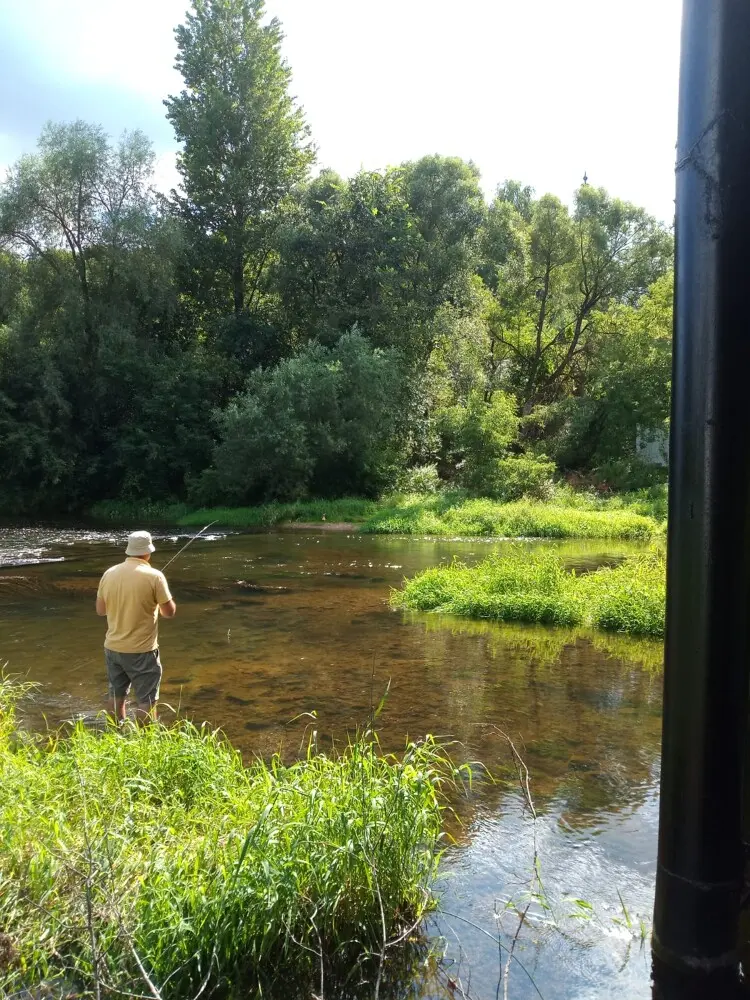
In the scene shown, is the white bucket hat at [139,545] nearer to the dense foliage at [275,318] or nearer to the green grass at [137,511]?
the dense foliage at [275,318]

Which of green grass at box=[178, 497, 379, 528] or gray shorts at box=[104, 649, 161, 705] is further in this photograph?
green grass at box=[178, 497, 379, 528]

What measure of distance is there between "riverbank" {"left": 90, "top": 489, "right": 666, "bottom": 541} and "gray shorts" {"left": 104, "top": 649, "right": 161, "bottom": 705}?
20178 millimetres

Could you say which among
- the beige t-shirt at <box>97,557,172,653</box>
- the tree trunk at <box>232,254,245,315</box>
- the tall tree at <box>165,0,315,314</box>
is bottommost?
the beige t-shirt at <box>97,557,172,653</box>

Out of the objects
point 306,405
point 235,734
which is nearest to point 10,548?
point 306,405

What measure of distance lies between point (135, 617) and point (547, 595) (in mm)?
7550

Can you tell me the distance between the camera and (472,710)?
308 inches

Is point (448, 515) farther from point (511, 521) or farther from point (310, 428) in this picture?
point (310, 428)

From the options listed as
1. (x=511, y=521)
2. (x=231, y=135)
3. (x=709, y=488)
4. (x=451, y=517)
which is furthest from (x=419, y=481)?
(x=709, y=488)

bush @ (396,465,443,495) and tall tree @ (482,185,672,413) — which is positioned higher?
tall tree @ (482,185,672,413)

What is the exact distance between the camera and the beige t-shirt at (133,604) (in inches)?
260

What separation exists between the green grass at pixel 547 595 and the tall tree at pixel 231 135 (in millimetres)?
29416

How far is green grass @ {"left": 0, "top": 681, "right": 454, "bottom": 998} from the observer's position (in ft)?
10.7

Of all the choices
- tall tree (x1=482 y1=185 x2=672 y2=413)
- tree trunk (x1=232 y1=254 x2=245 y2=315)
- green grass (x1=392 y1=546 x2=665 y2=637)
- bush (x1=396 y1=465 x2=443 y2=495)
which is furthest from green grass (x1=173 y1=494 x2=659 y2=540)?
tall tree (x1=482 y1=185 x2=672 y2=413)

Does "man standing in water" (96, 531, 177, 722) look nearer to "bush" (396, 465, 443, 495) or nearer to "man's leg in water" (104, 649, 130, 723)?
"man's leg in water" (104, 649, 130, 723)
